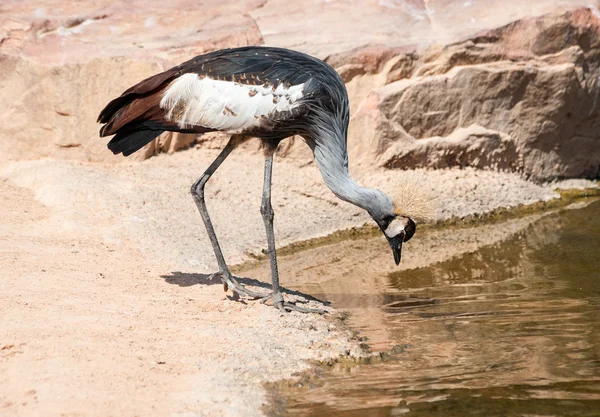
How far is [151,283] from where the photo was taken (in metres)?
6.99

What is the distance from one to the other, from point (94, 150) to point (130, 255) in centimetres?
255

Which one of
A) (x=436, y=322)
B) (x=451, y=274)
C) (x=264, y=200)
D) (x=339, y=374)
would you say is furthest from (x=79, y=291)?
(x=451, y=274)

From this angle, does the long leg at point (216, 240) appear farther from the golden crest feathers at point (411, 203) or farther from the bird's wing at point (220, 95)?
the golden crest feathers at point (411, 203)

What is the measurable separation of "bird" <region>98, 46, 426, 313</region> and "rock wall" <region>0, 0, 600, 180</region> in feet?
10.5

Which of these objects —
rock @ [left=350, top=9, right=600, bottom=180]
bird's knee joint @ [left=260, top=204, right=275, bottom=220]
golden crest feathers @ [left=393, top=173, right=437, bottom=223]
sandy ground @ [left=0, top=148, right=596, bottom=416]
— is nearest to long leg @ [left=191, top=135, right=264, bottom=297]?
sandy ground @ [left=0, top=148, right=596, bottom=416]

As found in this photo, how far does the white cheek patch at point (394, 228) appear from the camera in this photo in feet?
22.2

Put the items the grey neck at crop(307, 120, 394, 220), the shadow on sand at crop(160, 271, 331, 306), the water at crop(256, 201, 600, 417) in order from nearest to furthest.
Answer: the water at crop(256, 201, 600, 417), the grey neck at crop(307, 120, 394, 220), the shadow on sand at crop(160, 271, 331, 306)

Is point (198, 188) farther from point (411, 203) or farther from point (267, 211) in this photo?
point (411, 203)

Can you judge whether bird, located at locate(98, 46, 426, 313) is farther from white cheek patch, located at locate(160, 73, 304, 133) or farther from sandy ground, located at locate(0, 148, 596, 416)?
sandy ground, located at locate(0, 148, 596, 416)

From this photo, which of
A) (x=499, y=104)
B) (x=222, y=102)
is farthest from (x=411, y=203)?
(x=499, y=104)

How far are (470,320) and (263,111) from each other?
2.06 meters

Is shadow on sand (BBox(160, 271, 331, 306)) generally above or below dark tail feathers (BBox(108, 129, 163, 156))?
below

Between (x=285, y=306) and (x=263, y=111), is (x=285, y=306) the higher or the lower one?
the lower one

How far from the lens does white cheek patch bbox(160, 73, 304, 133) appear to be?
21.3ft
